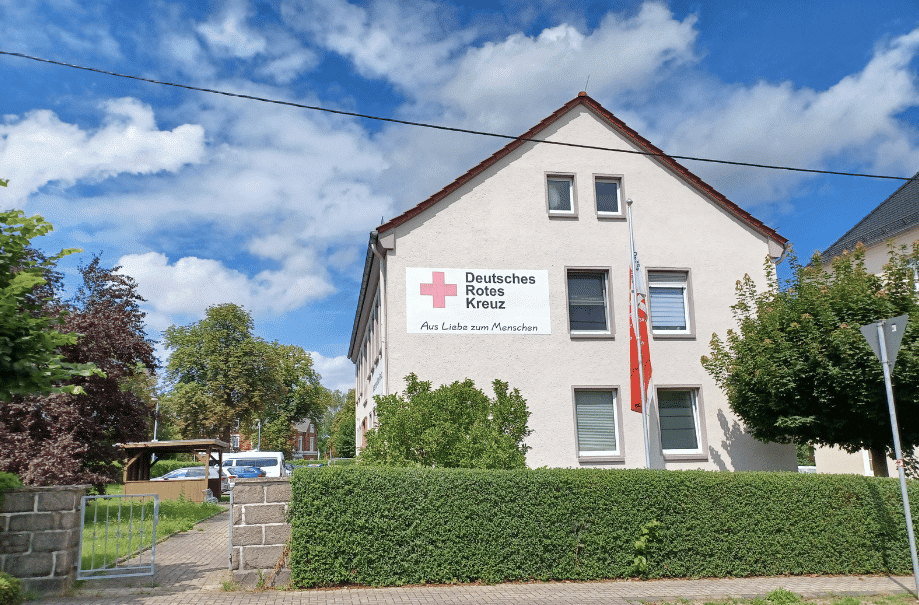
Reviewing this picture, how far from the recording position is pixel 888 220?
2553cm

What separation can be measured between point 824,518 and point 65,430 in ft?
52.6

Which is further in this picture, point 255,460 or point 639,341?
point 255,460

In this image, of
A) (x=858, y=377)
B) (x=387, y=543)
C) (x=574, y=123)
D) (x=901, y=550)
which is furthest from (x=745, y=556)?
(x=574, y=123)

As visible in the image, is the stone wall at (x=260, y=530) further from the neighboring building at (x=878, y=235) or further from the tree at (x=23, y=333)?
the neighboring building at (x=878, y=235)

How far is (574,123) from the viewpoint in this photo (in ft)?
57.0

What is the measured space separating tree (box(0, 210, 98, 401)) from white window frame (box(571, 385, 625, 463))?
33.8 feet

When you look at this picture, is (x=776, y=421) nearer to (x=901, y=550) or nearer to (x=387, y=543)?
(x=901, y=550)

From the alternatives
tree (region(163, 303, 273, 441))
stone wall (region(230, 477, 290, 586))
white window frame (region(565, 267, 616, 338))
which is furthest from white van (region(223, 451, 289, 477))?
stone wall (region(230, 477, 290, 586))

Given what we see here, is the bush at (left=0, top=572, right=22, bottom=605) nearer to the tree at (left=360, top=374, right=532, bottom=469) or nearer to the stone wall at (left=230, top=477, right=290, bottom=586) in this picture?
the stone wall at (left=230, top=477, right=290, bottom=586)

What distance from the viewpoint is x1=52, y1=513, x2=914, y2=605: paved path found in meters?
8.26

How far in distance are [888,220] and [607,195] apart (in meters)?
14.6

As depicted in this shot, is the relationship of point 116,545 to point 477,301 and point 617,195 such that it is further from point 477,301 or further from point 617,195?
point 617,195

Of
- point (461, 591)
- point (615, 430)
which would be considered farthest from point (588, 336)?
point (461, 591)

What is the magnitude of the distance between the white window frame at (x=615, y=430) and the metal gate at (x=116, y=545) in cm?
877
